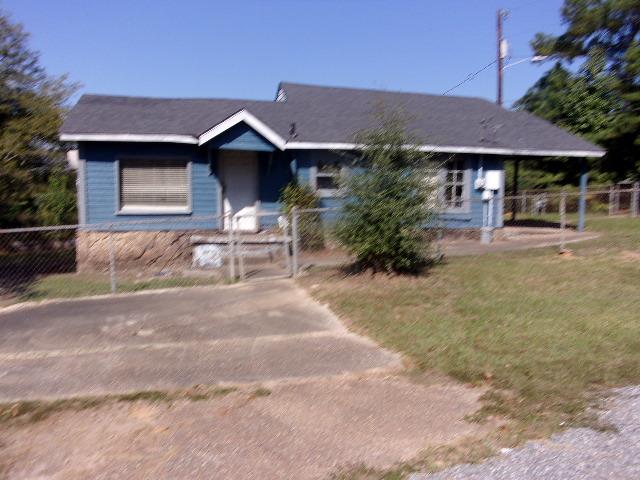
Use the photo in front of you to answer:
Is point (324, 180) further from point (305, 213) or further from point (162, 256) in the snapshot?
point (162, 256)

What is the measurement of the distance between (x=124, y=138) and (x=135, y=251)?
2.60 m

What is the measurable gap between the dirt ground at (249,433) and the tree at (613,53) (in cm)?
2469

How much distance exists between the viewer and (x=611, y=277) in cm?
923

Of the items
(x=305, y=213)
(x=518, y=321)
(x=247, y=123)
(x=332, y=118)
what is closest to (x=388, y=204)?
(x=518, y=321)

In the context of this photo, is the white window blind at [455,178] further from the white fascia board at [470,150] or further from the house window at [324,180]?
the house window at [324,180]

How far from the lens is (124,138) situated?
12.9m

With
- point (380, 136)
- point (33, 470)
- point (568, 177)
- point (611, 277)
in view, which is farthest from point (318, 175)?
point (568, 177)

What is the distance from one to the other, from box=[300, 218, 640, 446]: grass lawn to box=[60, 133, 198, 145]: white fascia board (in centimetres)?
494

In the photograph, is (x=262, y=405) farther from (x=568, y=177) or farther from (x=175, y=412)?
(x=568, y=177)

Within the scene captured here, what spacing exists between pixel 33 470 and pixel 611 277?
8.64 metres

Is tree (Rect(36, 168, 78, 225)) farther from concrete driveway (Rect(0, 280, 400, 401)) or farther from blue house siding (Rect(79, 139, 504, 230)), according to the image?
concrete driveway (Rect(0, 280, 400, 401))

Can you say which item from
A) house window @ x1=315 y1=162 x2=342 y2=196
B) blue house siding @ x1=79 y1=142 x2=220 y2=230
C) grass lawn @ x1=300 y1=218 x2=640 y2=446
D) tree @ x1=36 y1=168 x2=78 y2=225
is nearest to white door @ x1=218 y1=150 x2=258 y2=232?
blue house siding @ x1=79 y1=142 x2=220 y2=230

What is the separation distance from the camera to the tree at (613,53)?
2622cm

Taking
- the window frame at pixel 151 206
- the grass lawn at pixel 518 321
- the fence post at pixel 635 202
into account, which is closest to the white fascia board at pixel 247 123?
the window frame at pixel 151 206
